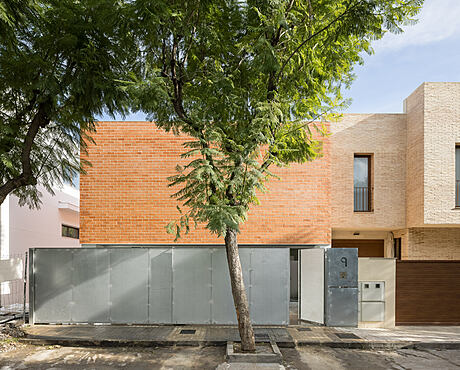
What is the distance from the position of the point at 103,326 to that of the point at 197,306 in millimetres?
2647

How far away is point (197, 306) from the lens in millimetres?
10852

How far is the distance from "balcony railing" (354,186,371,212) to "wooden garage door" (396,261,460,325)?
15.7 feet

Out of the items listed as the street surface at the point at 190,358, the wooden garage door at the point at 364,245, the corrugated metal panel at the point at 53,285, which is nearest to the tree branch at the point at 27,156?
the corrugated metal panel at the point at 53,285

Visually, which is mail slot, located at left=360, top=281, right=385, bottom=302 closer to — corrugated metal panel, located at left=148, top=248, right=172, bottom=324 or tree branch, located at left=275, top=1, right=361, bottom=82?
corrugated metal panel, located at left=148, top=248, right=172, bottom=324

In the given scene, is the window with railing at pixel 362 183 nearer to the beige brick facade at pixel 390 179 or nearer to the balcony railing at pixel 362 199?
the balcony railing at pixel 362 199

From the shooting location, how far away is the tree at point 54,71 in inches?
315

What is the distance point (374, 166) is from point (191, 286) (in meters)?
8.99

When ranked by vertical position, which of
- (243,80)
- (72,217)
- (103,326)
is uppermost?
(243,80)

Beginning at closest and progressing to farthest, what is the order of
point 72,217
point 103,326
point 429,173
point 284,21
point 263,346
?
1. point 284,21
2. point 263,346
3. point 103,326
4. point 429,173
5. point 72,217

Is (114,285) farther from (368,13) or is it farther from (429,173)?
(429,173)

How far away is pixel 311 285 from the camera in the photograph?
11.4 m

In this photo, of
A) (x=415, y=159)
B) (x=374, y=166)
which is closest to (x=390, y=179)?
(x=374, y=166)

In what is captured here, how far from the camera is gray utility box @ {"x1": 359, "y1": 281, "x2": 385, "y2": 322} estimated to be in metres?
10.9

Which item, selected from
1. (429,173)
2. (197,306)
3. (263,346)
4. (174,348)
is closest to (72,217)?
(197,306)
